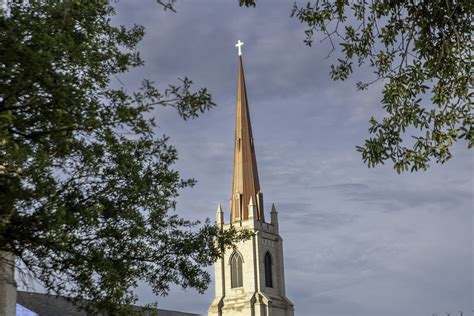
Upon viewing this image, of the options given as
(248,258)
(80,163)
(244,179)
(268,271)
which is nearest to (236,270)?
(248,258)

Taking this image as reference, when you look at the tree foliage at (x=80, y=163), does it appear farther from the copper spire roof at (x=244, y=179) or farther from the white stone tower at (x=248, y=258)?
the copper spire roof at (x=244, y=179)

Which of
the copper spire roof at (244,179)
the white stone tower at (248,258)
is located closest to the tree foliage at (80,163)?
the white stone tower at (248,258)

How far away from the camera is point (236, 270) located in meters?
77.4

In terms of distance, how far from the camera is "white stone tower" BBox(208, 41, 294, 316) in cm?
7581

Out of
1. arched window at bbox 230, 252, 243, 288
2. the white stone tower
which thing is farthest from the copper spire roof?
arched window at bbox 230, 252, 243, 288

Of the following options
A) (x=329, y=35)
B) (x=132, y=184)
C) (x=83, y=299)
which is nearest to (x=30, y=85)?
(x=132, y=184)

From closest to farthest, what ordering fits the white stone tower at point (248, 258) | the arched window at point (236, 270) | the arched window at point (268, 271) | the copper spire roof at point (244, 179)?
1. the white stone tower at point (248, 258)
2. the arched window at point (236, 270)
3. the arched window at point (268, 271)
4. the copper spire roof at point (244, 179)

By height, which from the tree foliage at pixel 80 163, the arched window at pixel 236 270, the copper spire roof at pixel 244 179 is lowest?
the tree foliage at pixel 80 163

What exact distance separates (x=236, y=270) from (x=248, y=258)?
188 cm

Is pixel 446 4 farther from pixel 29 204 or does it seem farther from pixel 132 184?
pixel 29 204

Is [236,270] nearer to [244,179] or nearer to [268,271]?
[268,271]

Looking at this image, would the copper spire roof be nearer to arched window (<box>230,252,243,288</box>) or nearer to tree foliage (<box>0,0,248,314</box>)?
arched window (<box>230,252,243,288</box>)

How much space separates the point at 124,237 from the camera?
39.3 feet

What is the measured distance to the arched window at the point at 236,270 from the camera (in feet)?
252
